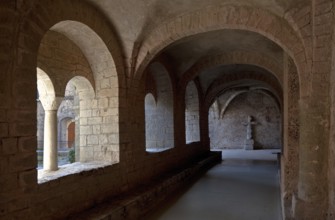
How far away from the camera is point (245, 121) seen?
15625mm

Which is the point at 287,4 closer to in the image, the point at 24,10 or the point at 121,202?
the point at 24,10

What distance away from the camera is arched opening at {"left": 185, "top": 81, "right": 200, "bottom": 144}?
390 inches

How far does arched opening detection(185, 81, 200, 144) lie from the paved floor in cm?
229

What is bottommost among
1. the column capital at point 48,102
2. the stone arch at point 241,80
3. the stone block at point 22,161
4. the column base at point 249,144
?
the column base at point 249,144

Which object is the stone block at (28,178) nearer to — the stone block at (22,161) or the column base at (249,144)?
the stone block at (22,161)

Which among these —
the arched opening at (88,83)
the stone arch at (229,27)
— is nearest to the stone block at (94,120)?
the arched opening at (88,83)

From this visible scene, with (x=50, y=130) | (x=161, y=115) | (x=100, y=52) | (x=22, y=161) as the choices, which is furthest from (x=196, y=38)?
(x=22, y=161)

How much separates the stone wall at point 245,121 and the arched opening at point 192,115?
6.02m

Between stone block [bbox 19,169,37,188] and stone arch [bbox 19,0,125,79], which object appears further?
stone arch [bbox 19,0,125,79]

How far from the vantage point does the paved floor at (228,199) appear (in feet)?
14.2

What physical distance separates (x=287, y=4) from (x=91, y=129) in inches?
143

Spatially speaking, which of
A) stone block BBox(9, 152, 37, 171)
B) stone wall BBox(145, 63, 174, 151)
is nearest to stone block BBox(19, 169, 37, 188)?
stone block BBox(9, 152, 37, 171)

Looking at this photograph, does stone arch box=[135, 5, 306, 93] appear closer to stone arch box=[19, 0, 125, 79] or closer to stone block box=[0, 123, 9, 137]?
stone arch box=[19, 0, 125, 79]

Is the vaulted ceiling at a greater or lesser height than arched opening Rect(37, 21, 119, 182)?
greater
